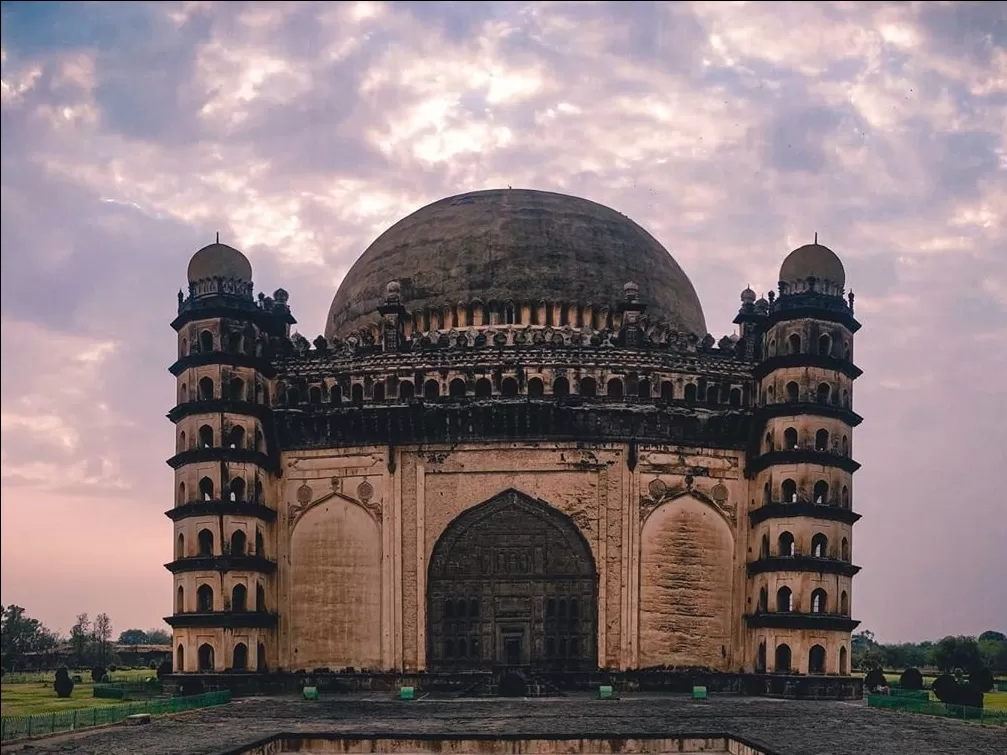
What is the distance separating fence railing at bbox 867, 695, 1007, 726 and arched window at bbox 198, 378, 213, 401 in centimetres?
2170

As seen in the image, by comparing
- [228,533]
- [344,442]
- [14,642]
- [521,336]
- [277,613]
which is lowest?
[14,642]

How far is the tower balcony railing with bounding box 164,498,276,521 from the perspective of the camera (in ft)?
131

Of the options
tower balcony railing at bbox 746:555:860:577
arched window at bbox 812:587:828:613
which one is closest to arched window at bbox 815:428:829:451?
tower balcony railing at bbox 746:555:860:577

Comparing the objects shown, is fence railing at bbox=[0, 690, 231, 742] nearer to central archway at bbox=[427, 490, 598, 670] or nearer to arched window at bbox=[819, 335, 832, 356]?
central archway at bbox=[427, 490, 598, 670]

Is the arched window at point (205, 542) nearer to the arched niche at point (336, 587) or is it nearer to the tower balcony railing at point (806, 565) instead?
the arched niche at point (336, 587)

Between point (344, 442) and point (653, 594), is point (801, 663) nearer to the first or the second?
point (653, 594)

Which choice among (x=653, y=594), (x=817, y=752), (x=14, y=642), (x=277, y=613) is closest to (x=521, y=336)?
(x=653, y=594)

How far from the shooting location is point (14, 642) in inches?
3388

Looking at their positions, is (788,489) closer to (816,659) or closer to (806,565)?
(806,565)

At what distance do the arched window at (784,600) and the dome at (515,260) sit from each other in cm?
1075

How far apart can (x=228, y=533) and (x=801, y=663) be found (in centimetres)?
1765

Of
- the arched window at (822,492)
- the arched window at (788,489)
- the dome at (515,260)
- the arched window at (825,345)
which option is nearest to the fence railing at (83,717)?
the dome at (515,260)

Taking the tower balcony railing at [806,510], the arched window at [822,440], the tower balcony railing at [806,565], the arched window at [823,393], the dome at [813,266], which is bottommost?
the tower balcony railing at [806,565]

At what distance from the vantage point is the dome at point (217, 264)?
1647 inches
